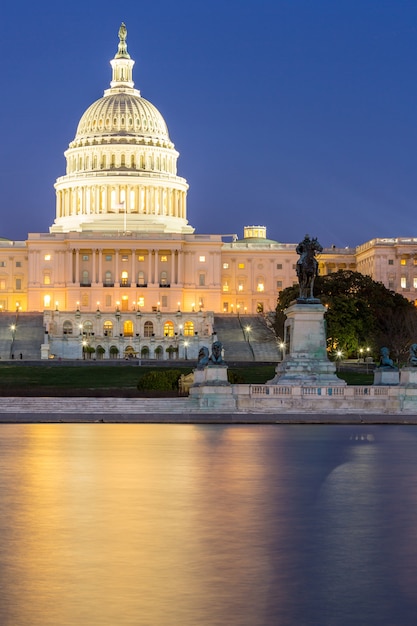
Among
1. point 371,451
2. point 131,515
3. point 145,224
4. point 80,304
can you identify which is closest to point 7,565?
point 131,515

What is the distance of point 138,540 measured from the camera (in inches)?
709

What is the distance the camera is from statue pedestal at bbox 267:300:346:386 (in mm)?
54062

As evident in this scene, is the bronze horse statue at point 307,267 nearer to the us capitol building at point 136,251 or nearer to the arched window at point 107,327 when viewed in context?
the arched window at point 107,327

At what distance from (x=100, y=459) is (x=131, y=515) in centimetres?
990

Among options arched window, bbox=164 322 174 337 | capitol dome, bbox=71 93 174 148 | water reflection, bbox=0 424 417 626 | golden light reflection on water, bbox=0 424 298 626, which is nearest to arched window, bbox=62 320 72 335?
arched window, bbox=164 322 174 337

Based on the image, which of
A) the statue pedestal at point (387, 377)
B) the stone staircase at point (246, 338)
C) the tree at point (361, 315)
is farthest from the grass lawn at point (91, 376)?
the stone staircase at point (246, 338)

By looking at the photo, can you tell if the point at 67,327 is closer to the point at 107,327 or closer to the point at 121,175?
the point at 107,327

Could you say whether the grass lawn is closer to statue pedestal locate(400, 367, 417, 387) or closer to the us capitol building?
statue pedestal locate(400, 367, 417, 387)

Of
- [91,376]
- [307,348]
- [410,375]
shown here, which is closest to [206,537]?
[410,375]

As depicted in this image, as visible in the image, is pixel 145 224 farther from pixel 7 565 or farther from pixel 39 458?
pixel 7 565

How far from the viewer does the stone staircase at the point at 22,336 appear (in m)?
122

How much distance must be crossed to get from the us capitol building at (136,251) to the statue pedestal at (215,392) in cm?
10483

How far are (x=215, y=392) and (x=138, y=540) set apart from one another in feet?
115

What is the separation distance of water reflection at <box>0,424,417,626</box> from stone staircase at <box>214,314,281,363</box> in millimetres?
86732
